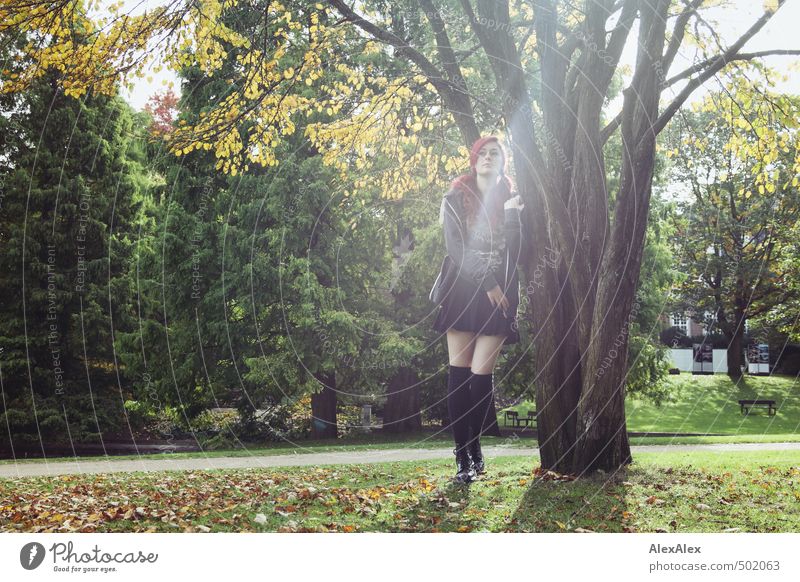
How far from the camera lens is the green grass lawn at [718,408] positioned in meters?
5.44

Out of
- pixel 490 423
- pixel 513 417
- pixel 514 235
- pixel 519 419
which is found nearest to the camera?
pixel 514 235

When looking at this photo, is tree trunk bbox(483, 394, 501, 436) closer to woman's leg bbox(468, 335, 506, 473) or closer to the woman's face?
woman's leg bbox(468, 335, 506, 473)

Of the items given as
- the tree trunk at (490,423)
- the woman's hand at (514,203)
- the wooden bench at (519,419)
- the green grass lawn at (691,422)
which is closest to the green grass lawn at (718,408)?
the green grass lawn at (691,422)

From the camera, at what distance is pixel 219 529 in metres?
4.11

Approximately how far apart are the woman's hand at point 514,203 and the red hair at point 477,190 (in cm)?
3

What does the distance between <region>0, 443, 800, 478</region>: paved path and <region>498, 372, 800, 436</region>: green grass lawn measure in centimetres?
46

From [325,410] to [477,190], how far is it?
5171 millimetres

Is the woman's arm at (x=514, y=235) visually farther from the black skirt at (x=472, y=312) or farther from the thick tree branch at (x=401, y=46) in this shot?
the thick tree branch at (x=401, y=46)

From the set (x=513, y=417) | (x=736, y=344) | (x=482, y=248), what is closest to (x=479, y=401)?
(x=482, y=248)

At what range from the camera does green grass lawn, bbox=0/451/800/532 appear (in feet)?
13.6

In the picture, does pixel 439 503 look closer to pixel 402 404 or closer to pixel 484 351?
pixel 484 351

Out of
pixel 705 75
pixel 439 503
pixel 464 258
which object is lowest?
pixel 439 503

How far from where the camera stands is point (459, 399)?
459 cm

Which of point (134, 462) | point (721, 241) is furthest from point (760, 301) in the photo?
point (134, 462)
